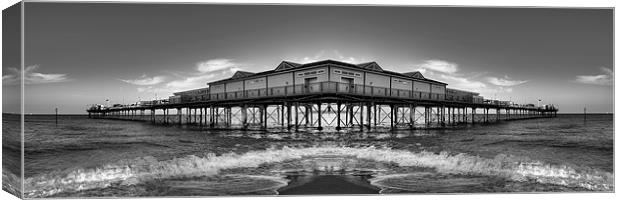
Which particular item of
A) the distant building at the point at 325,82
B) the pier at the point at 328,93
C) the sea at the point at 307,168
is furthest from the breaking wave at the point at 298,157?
the distant building at the point at 325,82

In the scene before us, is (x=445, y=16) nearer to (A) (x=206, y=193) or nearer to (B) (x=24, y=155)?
(A) (x=206, y=193)

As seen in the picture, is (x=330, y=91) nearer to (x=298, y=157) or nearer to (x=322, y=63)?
(x=322, y=63)

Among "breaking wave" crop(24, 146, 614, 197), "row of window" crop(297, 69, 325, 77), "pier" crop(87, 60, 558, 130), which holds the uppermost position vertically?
"row of window" crop(297, 69, 325, 77)

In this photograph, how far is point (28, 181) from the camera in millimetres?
8555

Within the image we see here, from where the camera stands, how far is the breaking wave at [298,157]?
914 cm

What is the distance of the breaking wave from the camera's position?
9141 millimetres

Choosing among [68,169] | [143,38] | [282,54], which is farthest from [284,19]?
[68,169]

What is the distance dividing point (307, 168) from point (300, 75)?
7.41ft

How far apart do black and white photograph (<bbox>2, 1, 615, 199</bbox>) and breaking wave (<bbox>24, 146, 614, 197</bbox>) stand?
0.03 m

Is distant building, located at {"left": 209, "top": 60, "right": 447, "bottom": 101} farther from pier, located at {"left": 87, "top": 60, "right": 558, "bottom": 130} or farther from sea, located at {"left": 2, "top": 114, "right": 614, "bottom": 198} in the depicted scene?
sea, located at {"left": 2, "top": 114, "right": 614, "bottom": 198}

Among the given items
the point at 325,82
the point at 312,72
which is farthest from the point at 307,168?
the point at 312,72

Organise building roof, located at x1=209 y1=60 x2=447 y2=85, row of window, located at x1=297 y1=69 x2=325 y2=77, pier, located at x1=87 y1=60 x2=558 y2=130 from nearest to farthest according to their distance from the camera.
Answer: building roof, located at x1=209 y1=60 x2=447 y2=85 → row of window, located at x1=297 y1=69 x2=325 y2=77 → pier, located at x1=87 y1=60 x2=558 y2=130

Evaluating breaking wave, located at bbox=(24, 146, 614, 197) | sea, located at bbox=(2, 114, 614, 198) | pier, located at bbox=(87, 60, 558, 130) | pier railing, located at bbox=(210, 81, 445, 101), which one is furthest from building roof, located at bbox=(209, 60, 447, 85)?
breaking wave, located at bbox=(24, 146, 614, 197)

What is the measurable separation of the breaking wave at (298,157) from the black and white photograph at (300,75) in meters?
0.03
